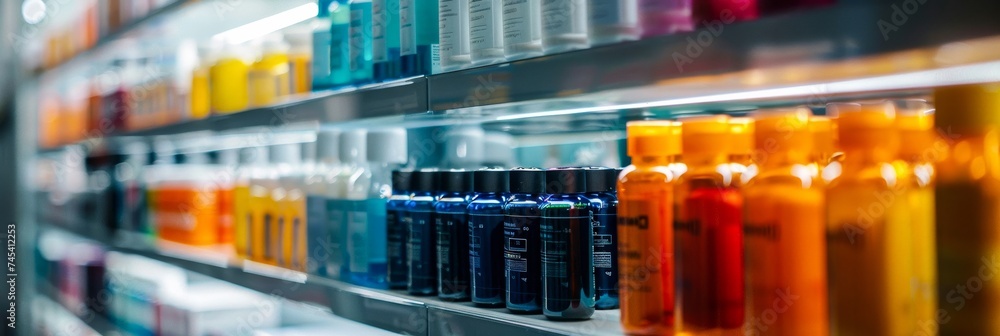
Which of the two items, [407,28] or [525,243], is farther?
[407,28]

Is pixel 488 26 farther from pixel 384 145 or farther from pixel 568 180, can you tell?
pixel 384 145

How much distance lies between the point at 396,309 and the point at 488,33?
0.48 meters

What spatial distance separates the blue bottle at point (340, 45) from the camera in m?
1.60

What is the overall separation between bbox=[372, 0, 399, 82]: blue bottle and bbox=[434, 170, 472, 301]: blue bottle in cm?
25

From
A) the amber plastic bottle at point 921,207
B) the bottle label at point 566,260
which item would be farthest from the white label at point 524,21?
the amber plastic bottle at point 921,207

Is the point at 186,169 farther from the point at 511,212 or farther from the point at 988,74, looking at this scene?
the point at 988,74

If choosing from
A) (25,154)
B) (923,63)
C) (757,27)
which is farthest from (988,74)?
(25,154)

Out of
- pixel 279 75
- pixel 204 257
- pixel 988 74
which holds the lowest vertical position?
pixel 204 257

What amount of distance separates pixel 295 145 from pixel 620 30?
1.27 m

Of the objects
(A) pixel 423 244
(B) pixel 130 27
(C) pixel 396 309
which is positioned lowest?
(C) pixel 396 309

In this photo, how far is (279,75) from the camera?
207 centimetres

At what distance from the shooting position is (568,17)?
0.99 metres

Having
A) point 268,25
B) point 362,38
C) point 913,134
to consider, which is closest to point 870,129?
point 913,134

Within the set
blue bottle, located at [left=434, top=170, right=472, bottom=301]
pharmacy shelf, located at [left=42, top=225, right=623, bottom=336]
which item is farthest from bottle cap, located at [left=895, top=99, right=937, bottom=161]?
blue bottle, located at [left=434, top=170, right=472, bottom=301]
